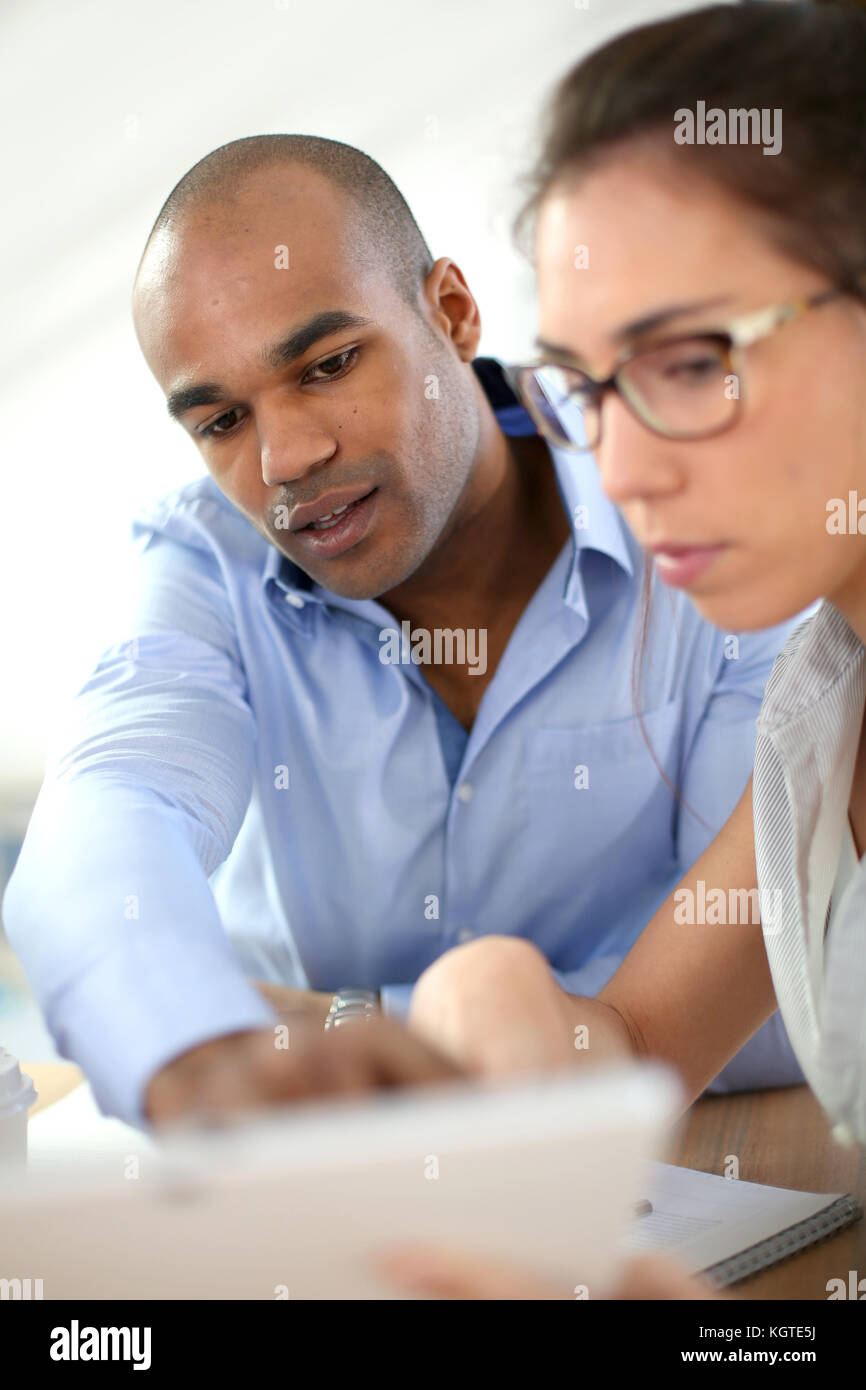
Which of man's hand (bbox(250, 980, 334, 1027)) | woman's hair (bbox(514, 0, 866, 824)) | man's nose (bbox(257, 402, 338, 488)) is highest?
man's nose (bbox(257, 402, 338, 488))

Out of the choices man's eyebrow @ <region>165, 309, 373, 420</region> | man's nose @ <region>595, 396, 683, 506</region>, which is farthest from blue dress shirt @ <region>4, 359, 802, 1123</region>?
man's nose @ <region>595, 396, 683, 506</region>

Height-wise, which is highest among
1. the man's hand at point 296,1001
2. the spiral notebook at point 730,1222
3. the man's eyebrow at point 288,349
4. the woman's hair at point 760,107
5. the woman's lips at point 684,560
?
the man's eyebrow at point 288,349

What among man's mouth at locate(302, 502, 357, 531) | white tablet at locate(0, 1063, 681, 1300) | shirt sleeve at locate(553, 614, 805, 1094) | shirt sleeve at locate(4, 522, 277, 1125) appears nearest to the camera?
white tablet at locate(0, 1063, 681, 1300)

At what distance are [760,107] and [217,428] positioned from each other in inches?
33.0

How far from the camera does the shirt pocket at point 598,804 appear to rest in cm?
172

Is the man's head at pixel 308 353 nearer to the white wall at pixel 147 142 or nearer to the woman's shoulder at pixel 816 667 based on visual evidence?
the woman's shoulder at pixel 816 667

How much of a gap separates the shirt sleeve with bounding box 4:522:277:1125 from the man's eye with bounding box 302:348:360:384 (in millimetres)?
392

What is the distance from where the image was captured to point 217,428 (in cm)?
154

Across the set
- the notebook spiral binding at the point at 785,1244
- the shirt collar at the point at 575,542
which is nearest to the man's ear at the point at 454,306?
the shirt collar at the point at 575,542

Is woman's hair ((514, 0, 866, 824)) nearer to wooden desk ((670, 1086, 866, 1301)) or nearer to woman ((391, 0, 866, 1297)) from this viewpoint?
woman ((391, 0, 866, 1297))

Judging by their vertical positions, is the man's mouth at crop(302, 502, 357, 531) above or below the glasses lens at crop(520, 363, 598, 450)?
above

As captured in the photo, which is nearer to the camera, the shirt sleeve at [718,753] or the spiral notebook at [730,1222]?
the spiral notebook at [730,1222]

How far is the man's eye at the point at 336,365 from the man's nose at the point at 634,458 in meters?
0.70

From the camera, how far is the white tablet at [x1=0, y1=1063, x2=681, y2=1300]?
525 millimetres
